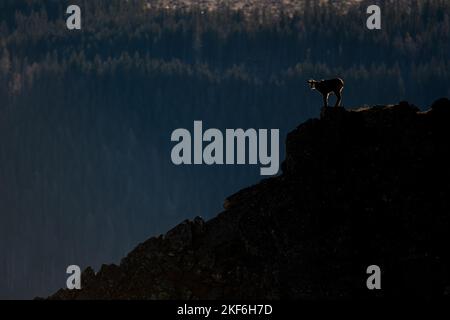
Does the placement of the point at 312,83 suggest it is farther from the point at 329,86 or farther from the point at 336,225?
the point at 336,225

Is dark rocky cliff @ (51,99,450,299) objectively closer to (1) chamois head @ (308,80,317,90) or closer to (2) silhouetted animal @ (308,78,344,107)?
(2) silhouetted animal @ (308,78,344,107)

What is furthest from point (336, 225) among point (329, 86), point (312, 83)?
point (312, 83)

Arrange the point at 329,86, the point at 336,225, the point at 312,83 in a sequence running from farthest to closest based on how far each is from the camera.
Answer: the point at 312,83 < the point at 336,225 < the point at 329,86

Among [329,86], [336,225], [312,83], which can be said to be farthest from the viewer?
[312,83]

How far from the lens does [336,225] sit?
96.1 m

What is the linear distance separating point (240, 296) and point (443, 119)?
1971 centimetres

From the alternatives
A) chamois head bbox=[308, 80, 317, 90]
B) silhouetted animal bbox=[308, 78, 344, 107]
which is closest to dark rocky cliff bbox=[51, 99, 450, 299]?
silhouetted animal bbox=[308, 78, 344, 107]

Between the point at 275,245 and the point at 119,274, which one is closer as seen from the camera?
the point at 275,245

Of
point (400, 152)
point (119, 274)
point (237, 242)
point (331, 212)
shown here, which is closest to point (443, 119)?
point (400, 152)

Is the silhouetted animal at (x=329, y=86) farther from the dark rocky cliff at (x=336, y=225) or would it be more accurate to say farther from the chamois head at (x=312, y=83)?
→ the dark rocky cliff at (x=336, y=225)

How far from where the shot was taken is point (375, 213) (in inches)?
3775

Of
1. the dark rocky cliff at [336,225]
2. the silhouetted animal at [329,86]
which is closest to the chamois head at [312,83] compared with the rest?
the silhouetted animal at [329,86]
